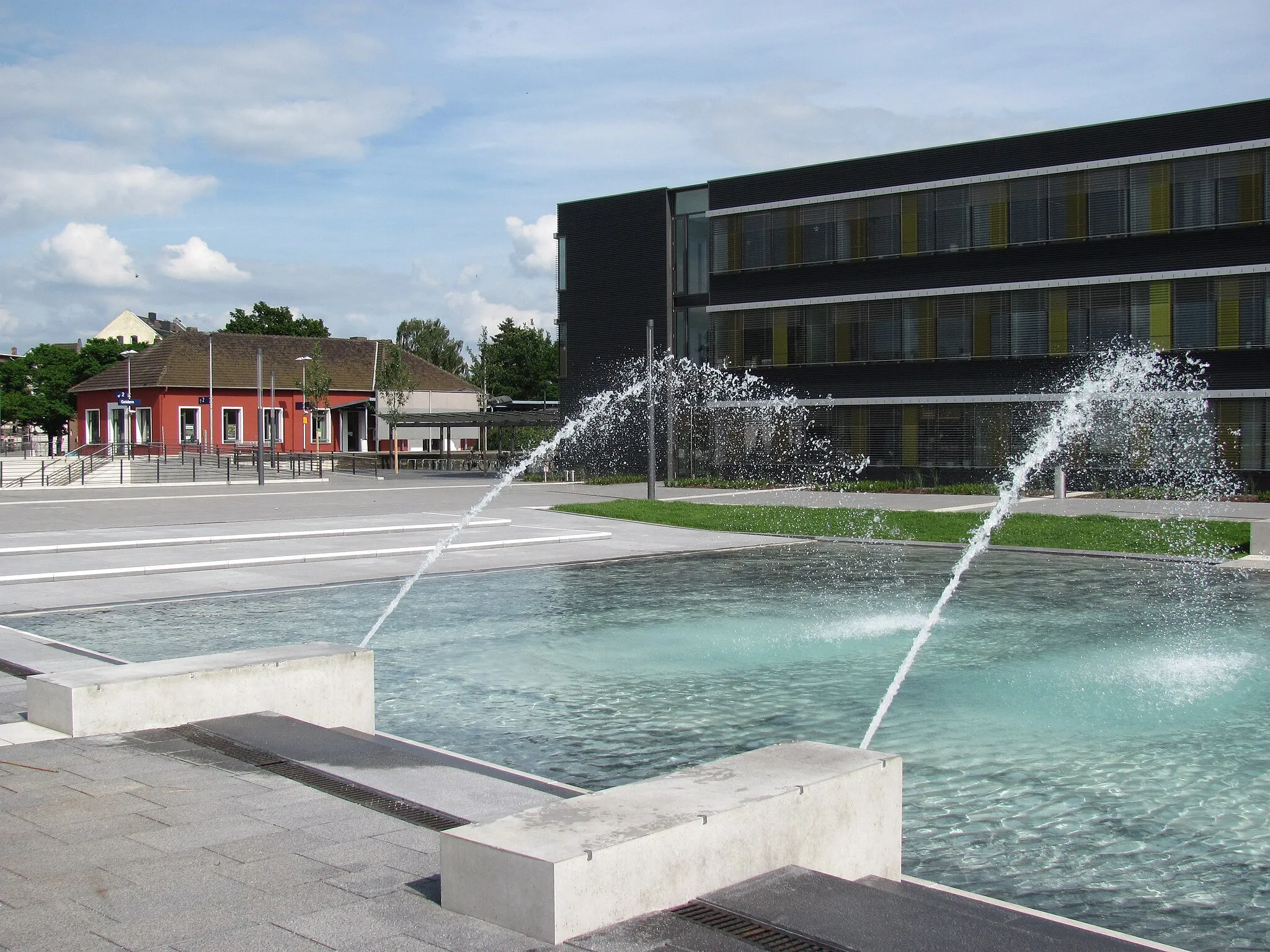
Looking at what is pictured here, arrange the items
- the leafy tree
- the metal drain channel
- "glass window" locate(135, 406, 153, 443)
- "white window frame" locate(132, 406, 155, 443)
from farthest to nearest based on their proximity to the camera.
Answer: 1. the leafy tree
2. "glass window" locate(135, 406, 153, 443)
3. "white window frame" locate(132, 406, 155, 443)
4. the metal drain channel

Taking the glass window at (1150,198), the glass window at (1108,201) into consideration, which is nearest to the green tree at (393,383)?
the glass window at (1108,201)

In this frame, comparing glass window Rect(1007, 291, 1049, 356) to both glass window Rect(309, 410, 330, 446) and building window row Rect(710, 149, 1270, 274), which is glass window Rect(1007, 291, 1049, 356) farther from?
glass window Rect(309, 410, 330, 446)

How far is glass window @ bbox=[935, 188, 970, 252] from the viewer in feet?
142

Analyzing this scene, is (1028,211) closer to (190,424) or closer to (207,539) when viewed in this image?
(207,539)

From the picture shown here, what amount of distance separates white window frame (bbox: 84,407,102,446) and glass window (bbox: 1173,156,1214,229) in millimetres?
63360

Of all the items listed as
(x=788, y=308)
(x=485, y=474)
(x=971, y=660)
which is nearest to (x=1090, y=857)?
(x=971, y=660)

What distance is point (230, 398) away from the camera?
255 ft

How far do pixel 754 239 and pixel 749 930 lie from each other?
4620 cm

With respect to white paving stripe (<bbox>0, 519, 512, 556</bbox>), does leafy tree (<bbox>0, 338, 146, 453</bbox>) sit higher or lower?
higher

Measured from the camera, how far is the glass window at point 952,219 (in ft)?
142

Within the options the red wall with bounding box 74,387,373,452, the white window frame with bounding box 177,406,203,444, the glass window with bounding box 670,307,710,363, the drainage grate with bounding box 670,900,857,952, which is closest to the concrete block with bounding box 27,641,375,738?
the drainage grate with bounding box 670,900,857,952

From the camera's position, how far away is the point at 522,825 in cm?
468

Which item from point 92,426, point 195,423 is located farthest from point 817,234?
point 92,426

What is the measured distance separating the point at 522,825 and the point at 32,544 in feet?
61.1
